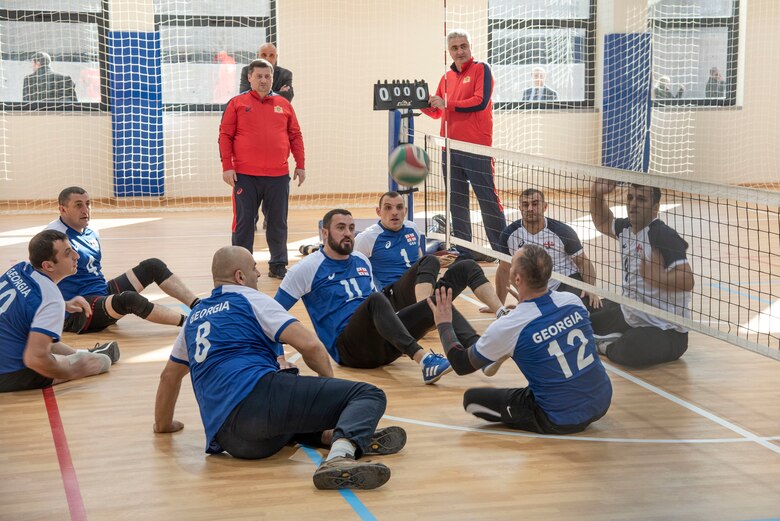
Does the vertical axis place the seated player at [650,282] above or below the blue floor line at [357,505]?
above

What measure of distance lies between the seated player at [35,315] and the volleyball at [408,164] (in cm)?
368

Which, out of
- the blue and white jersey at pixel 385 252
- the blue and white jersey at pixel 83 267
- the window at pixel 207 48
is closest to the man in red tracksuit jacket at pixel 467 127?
the blue and white jersey at pixel 385 252

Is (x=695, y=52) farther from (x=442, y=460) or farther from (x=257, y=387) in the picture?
(x=257, y=387)

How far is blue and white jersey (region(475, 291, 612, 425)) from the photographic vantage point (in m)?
4.93

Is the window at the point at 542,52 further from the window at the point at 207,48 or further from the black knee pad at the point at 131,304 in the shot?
the black knee pad at the point at 131,304

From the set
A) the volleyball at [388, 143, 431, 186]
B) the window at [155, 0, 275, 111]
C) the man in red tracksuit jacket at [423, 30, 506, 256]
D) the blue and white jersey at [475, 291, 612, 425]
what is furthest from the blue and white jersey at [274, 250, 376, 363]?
the window at [155, 0, 275, 111]

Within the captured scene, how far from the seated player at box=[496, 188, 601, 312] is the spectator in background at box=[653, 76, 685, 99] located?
11.5 metres

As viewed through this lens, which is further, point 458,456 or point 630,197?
point 630,197

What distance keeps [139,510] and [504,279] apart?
4.62 metres

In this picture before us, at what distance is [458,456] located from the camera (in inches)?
191

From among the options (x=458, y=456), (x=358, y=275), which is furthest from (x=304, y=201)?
(x=458, y=456)

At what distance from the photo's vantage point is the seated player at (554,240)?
24.5ft

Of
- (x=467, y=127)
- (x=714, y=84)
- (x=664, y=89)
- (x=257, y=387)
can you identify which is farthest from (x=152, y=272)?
(x=714, y=84)

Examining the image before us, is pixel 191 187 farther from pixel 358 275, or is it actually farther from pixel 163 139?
pixel 358 275
